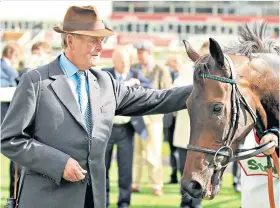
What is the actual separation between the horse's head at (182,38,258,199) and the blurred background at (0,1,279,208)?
83cm

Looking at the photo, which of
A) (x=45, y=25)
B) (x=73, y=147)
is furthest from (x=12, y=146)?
(x=45, y=25)

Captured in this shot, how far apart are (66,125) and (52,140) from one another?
0.41 ft

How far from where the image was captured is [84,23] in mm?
4176

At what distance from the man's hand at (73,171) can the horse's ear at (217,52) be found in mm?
1014

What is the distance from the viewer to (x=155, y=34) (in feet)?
95.2

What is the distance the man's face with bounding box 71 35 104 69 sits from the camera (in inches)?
162

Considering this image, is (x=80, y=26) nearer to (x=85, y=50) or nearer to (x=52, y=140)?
(x=85, y=50)

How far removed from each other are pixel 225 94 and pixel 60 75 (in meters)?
1.02

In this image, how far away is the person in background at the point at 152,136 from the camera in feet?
29.3

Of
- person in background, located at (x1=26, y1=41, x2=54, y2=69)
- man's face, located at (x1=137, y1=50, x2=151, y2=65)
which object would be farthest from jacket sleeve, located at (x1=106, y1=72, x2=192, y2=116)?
person in background, located at (x1=26, y1=41, x2=54, y2=69)

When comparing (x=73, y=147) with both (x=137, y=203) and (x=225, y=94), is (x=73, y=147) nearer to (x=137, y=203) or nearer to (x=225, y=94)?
(x=225, y=94)

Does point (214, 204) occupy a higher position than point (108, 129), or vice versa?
point (108, 129)

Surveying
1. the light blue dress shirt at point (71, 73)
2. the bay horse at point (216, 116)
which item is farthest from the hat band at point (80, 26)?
the bay horse at point (216, 116)

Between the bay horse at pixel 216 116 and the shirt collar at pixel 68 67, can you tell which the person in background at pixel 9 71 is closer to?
the shirt collar at pixel 68 67
